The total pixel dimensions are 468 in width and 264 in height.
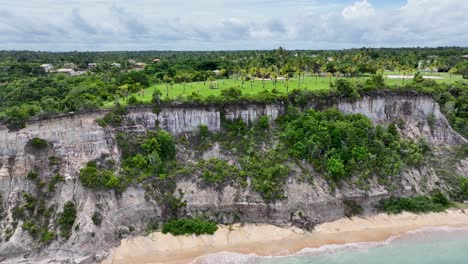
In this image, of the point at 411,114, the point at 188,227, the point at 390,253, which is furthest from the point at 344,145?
the point at 188,227

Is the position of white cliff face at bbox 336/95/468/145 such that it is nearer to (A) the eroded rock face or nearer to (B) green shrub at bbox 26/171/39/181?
(A) the eroded rock face

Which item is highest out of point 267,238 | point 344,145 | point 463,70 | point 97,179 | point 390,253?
point 463,70

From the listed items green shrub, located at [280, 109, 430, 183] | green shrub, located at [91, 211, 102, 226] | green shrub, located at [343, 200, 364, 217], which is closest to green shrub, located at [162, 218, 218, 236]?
green shrub, located at [91, 211, 102, 226]

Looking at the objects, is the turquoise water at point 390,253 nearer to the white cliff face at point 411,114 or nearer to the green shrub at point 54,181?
the green shrub at point 54,181

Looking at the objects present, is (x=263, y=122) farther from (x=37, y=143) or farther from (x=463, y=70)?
(x=463, y=70)

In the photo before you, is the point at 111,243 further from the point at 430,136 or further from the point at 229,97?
the point at 430,136

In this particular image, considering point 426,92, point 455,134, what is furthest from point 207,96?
point 455,134
